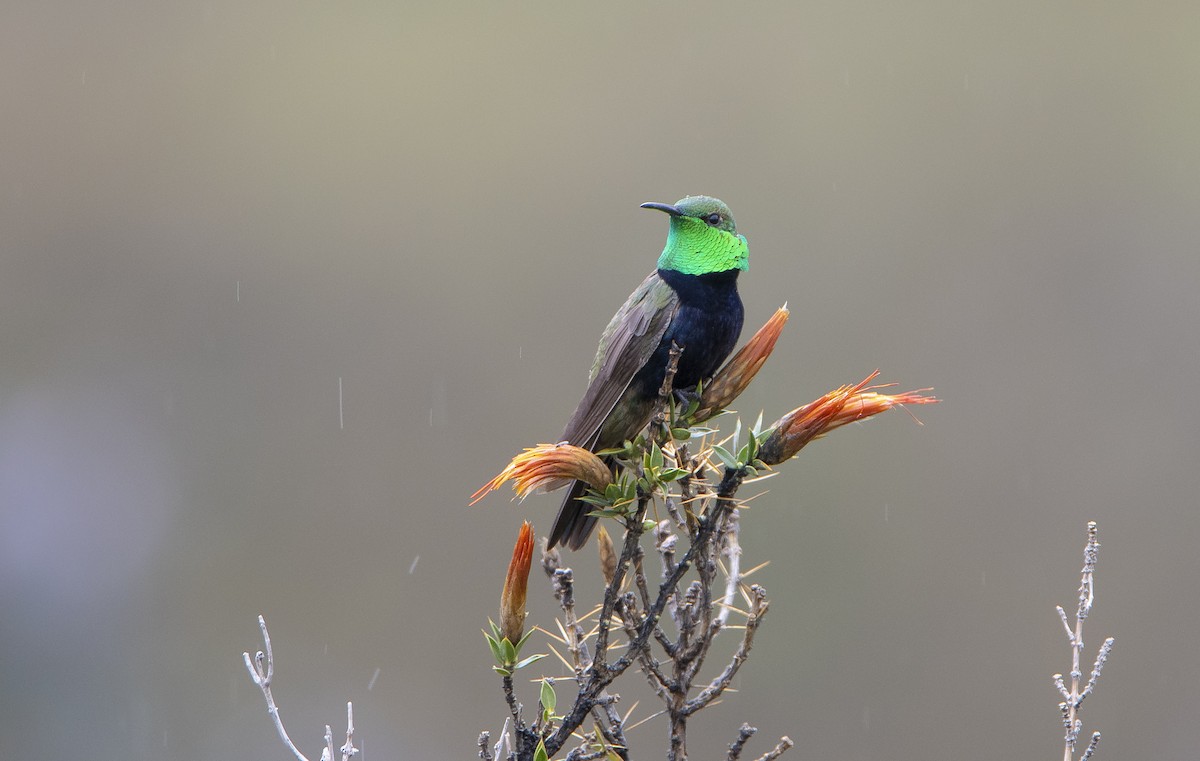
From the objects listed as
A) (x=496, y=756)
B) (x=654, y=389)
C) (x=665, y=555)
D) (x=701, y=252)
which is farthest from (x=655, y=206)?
→ (x=496, y=756)

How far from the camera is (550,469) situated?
72.6 inches

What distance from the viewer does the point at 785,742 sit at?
1825 millimetres

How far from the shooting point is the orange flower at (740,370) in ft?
6.89

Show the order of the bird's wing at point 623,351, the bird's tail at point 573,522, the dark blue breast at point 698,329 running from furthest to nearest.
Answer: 1. the dark blue breast at point 698,329
2. the bird's wing at point 623,351
3. the bird's tail at point 573,522

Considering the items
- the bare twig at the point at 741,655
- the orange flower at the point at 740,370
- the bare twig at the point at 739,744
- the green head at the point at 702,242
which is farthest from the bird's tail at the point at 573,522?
the green head at the point at 702,242

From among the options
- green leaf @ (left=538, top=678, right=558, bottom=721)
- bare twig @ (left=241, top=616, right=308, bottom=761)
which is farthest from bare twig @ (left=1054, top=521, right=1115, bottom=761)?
bare twig @ (left=241, top=616, right=308, bottom=761)

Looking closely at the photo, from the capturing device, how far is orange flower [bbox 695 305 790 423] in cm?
210

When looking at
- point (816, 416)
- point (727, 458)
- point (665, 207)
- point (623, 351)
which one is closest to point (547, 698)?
point (727, 458)

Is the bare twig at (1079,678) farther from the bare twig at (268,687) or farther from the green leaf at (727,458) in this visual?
the bare twig at (268,687)

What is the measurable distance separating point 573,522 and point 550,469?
0.61 metres

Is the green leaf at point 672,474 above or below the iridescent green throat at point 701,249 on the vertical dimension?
below

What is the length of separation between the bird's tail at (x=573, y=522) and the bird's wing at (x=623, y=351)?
164 millimetres

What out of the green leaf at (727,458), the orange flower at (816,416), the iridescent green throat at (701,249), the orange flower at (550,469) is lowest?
the orange flower at (550,469)

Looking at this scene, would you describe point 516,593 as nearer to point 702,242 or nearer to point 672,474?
point 672,474
